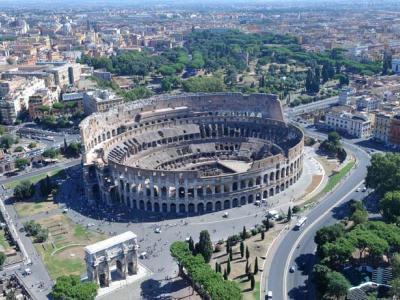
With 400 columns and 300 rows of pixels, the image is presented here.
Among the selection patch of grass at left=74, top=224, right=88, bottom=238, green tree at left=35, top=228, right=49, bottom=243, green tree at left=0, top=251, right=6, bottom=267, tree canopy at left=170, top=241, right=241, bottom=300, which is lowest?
patch of grass at left=74, top=224, right=88, bottom=238

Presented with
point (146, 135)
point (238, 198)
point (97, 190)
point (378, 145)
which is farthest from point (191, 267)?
point (378, 145)

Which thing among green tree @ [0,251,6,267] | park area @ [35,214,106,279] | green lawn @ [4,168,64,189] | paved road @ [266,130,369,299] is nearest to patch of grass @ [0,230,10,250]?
park area @ [35,214,106,279]

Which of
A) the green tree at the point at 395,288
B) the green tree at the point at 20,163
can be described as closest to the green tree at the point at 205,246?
the green tree at the point at 395,288

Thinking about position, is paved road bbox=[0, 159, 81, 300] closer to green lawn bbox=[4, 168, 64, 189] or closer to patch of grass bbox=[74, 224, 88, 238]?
patch of grass bbox=[74, 224, 88, 238]

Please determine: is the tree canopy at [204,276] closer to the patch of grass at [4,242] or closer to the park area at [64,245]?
the park area at [64,245]

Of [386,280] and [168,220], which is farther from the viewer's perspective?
[168,220]

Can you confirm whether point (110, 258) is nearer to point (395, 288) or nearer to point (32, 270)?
point (32, 270)

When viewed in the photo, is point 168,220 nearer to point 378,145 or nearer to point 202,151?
point 202,151
